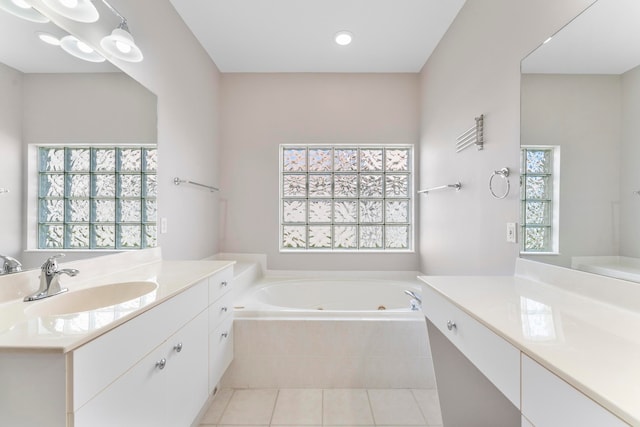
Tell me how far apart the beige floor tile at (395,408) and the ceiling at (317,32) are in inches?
103

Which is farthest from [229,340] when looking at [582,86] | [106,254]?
[582,86]

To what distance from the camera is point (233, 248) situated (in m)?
2.83

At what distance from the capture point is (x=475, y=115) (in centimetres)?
180

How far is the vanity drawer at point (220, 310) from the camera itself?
1492mm

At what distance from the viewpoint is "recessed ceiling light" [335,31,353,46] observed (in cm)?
220

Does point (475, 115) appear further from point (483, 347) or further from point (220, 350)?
point (220, 350)

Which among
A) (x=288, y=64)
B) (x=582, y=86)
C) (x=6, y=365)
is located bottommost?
(x=6, y=365)

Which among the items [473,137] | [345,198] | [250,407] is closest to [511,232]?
[473,137]

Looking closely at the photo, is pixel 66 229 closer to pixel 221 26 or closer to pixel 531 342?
pixel 531 342

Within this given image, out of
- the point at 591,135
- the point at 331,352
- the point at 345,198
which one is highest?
the point at 591,135

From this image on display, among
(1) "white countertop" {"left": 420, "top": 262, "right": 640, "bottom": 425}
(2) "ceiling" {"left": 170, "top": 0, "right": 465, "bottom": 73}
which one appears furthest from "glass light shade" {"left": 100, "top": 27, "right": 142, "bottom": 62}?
(1) "white countertop" {"left": 420, "top": 262, "right": 640, "bottom": 425}

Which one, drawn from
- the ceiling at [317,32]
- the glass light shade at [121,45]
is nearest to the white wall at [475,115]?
the ceiling at [317,32]

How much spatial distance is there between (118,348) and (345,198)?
7.74ft

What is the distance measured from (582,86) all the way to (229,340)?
2155 millimetres
